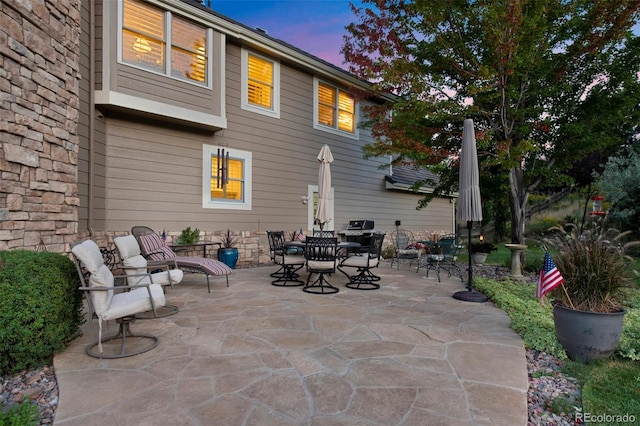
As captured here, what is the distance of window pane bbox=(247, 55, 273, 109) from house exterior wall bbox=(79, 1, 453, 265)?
0.29 metres

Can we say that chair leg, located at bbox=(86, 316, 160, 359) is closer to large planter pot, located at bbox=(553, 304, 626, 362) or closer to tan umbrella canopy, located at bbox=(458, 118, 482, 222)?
large planter pot, located at bbox=(553, 304, 626, 362)

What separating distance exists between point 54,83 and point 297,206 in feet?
20.2

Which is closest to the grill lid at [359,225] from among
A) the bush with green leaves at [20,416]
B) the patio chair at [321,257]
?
the patio chair at [321,257]

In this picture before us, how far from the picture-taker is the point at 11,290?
267 centimetres

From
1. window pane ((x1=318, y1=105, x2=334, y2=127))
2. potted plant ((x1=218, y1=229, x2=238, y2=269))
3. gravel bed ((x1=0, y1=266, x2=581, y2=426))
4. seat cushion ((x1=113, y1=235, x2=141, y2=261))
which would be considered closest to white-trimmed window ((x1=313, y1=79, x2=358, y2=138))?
window pane ((x1=318, y1=105, x2=334, y2=127))

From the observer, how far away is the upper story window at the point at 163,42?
7.02 meters

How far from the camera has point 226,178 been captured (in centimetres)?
855

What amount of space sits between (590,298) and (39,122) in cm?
674

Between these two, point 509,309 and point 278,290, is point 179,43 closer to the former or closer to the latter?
point 278,290

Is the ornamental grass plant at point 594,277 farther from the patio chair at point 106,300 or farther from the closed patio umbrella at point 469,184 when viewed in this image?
the patio chair at point 106,300

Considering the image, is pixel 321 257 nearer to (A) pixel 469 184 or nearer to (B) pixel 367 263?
(B) pixel 367 263

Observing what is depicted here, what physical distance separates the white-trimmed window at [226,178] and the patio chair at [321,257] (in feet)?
11.4

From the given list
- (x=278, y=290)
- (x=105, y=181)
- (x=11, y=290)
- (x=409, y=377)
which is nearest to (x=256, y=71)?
(x=105, y=181)

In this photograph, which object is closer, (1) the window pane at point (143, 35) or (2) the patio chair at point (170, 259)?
(2) the patio chair at point (170, 259)
